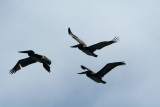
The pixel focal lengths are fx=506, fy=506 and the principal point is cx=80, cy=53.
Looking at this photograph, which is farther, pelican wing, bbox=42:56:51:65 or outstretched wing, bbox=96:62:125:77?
outstretched wing, bbox=96:62:125:77

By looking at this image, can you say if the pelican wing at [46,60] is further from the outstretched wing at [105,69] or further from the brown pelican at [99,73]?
the outstretched wing at [105,69]

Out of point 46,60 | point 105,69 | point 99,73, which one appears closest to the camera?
A: point 46,60

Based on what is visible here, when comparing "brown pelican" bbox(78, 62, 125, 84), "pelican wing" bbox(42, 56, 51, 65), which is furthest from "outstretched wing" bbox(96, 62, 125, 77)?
"pelican wing" bbox(42, 56, 51, 65)

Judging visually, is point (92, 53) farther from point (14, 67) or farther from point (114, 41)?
point (14, 67)

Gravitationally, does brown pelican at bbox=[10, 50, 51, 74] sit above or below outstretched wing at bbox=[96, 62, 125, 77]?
above

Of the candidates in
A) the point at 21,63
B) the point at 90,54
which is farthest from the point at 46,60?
the point at 21,63

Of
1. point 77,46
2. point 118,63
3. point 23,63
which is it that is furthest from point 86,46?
point 23,63

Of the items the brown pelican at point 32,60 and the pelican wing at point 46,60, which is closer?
the pelican wing at point 46,60

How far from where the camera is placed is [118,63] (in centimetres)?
5288

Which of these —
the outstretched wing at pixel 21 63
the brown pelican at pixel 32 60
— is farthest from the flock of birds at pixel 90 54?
the outstretched wing at pixel 21 63

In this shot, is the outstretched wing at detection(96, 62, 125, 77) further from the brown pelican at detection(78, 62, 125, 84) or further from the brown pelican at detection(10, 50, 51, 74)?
the brown pelican at detection(10, 50, 51, 74)

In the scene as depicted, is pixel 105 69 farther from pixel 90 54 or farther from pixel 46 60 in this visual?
pixel 46 60

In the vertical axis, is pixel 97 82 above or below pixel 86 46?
below

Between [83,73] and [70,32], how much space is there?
21.8 feet
